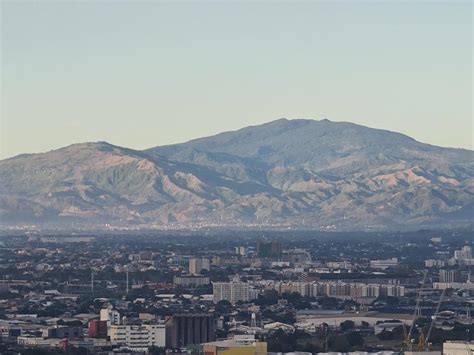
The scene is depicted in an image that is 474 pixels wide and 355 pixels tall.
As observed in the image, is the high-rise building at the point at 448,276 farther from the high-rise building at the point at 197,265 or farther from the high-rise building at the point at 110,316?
the high-rise building at the point at 110,316

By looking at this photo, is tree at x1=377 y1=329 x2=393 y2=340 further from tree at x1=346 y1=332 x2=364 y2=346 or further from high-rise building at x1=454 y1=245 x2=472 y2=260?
high-rise building at x1=454 y1=245 x2=472 y2=260

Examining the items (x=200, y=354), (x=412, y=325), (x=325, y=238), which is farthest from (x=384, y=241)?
(x=200, y=354)

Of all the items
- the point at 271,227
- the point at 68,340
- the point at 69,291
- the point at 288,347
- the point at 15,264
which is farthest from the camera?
the point at 271,227

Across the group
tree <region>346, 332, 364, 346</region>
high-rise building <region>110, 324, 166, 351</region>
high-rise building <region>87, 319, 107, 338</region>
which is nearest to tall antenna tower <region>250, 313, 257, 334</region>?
tree <region>346, 332, 364, 346</region>

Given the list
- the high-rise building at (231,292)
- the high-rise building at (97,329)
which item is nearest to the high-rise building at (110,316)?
the high-rise building at (97,329)

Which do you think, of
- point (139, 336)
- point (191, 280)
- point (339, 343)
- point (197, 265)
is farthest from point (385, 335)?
point (197, 265)

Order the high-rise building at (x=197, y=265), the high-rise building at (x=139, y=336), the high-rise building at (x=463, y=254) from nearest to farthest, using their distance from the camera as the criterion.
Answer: the high-rise building at (x=139, y=336) < the high-rise building at (x=197, y=265) < the high-rise building at (x=463, y=254)

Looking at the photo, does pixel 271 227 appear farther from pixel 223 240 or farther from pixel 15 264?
pixel 15 264
